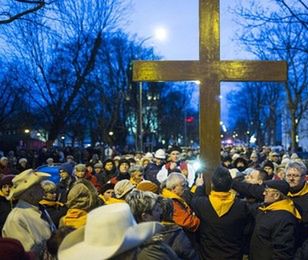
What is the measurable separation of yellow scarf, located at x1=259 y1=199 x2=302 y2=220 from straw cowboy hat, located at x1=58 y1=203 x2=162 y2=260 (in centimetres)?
302

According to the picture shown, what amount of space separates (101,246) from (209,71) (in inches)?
202

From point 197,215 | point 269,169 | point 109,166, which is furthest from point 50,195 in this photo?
point 109,166

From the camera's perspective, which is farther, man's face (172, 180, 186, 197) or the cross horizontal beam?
the cross horizontal beam

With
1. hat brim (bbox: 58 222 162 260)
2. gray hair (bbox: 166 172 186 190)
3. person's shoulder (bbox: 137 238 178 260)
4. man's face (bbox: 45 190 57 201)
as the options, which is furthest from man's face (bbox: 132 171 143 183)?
hat brim (bbox: 58 222 162 260)

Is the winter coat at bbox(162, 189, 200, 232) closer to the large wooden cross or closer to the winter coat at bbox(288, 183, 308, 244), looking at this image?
the winter coat at bbox(288, 183, 308, 244)

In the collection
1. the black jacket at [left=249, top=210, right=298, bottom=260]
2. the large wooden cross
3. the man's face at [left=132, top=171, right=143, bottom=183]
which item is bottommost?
the black jacket at [left=249, top=210, right=298, bottom=260]

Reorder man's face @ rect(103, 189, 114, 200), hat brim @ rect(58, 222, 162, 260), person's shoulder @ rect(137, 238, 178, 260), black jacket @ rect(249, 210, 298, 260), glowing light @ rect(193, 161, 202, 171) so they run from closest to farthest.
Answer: hat brim @ rect(58, 222, 162, 260) → person's shoulder @ rect(137, 238, 178, 260) → black jacket @ rect(249, 210, 298, 260) → man's face @ rect(103, 189, 114, 200) → glowing light @ rect(193, 161, 202, 171)

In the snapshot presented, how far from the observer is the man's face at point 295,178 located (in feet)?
20.7

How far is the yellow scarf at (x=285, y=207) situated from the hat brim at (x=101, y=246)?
9.19 feet

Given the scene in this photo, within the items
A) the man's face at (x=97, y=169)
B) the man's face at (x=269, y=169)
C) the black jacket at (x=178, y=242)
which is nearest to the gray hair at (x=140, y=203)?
the black jacket at (x=178, y=242)

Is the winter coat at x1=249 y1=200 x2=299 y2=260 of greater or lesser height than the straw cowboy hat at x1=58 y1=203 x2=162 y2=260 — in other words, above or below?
below

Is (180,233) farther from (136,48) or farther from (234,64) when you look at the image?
(136,48)

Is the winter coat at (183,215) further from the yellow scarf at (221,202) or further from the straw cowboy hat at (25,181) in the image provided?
the straw cowboy hat at (25,181)

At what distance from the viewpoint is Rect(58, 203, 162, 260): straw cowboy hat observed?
284 centimetres
